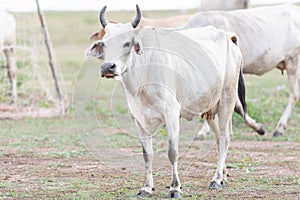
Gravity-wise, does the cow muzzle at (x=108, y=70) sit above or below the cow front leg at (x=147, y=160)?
above

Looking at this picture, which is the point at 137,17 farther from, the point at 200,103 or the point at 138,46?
the point at 200,103

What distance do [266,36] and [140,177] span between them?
4325 mm

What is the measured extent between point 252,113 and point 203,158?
3959 mm

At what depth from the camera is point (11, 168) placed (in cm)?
974

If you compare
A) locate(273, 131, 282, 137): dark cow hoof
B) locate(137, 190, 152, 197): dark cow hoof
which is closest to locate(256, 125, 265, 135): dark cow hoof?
locate(273, 131, 282, 137): dark cow hoof

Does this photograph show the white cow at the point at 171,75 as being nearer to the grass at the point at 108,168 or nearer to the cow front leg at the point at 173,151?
the cow front leg at the point at 173,151

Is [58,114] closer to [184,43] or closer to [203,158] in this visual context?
[203,158]

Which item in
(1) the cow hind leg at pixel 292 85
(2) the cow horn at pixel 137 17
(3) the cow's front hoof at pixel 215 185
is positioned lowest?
(1) the cow hind leg at pixel 292 85

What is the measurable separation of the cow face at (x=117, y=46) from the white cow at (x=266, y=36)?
4449mm

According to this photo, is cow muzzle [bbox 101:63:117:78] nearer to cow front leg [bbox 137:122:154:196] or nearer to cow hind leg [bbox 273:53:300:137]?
cow front leg [bbox 137:122:154:196]

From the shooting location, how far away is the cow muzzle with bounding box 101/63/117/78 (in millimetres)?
7156

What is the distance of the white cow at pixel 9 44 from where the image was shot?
16.6 metres

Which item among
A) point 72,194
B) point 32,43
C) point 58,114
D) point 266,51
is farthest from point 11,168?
point 32,43

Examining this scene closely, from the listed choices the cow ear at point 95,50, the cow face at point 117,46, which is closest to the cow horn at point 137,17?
the cow face at point 117,46
